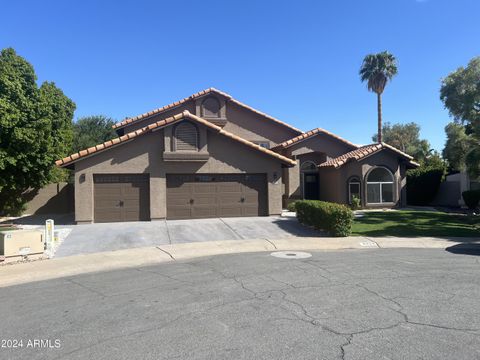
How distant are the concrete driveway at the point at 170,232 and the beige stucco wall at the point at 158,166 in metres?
1.20

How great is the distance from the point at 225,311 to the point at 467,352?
3.17 m

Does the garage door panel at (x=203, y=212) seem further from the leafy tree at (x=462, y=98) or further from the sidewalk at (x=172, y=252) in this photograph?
the leafy tree at (x=462, y=98)

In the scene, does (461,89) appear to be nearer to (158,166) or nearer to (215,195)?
(215,195)

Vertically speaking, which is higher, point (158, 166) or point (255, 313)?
point (158, 166)

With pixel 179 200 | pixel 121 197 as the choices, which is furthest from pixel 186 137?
pixel 121 197

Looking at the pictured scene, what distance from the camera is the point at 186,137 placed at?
18656mm

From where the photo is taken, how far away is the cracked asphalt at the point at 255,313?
178 inches

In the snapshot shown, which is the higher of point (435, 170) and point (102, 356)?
point (435, 170)

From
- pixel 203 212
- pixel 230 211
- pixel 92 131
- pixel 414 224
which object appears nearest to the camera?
pixel 414 224

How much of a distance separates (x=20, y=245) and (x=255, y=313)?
314 inches

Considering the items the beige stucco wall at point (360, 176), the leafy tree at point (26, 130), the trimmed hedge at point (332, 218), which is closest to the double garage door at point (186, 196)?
the trimmed hedge at point (332, 218)

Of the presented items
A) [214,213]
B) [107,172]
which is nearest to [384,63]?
[214,213]

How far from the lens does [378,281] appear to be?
7730mm

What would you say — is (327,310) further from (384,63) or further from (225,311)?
(384,63)
